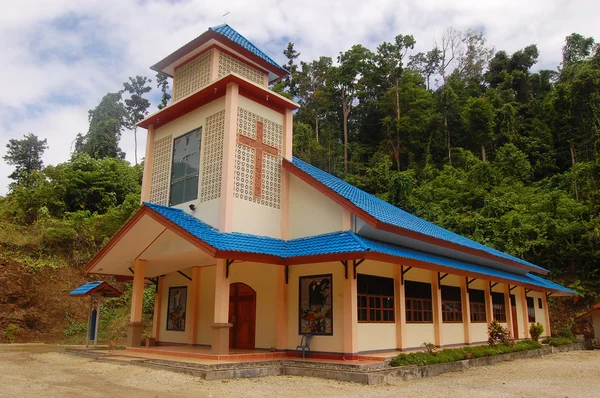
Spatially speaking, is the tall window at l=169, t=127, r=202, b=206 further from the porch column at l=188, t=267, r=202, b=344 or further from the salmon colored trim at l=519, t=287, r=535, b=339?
the salmon colored trim at l=519, t=287, r=535, b=339

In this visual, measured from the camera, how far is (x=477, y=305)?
54.2 feet

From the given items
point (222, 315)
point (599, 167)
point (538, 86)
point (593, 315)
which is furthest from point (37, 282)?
point (538, 86)

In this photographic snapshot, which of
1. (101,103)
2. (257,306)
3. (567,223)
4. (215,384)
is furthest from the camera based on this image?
(101,103)

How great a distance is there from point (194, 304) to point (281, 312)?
3627 mm

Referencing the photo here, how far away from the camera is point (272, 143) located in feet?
43.3

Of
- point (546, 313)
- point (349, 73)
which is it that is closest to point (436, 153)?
point (349, 73)

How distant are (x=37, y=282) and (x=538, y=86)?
46.9 m

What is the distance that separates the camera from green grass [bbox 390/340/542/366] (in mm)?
10336

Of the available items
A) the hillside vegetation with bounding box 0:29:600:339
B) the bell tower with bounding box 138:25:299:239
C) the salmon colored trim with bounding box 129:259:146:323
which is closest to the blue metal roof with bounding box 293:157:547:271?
the bell tower with bounding box 138:25:299:239

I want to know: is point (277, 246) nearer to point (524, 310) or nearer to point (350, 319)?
point (350, 319)

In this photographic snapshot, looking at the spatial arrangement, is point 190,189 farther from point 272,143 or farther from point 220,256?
point 220,256

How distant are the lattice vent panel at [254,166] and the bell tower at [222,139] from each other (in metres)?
0.03

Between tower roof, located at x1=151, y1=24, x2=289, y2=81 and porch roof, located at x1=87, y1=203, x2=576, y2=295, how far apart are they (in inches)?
195

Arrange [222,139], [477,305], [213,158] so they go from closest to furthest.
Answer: [222,139]
[213,158]
[477,305]
